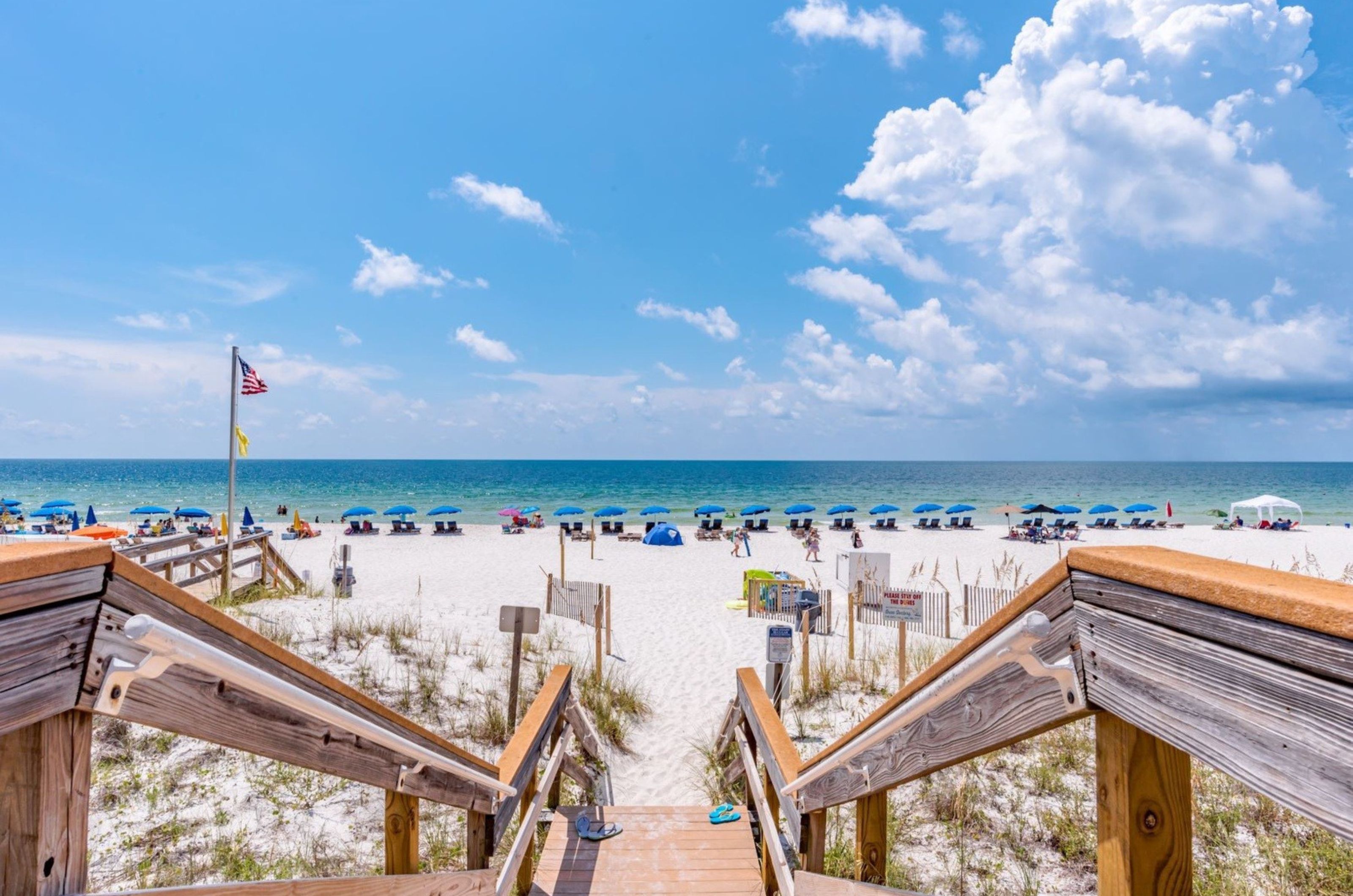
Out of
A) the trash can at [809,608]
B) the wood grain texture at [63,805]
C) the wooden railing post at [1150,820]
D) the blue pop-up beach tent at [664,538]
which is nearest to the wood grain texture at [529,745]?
the wood grain texture at [63,805]

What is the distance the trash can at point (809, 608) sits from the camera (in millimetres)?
12922

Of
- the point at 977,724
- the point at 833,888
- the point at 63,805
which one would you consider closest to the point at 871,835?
the point at 833,888

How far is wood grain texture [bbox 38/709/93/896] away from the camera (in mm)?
972

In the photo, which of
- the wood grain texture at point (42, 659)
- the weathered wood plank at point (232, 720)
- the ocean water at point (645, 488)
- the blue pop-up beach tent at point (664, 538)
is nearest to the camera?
the wood grain texture at point (42, 659)

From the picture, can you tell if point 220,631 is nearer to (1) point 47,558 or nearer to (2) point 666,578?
(1) point 47,558

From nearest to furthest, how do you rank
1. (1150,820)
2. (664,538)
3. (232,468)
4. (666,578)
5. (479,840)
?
(1150,820) < (479,840) < (232,468) < (666,578) < (664,538)

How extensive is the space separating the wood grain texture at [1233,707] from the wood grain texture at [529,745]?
100 inches

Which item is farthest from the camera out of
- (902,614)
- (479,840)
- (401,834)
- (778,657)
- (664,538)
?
(664,538)

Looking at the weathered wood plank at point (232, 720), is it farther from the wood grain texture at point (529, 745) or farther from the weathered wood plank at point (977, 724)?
the weathered wood plank at point (977, 724)

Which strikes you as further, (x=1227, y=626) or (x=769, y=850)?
(x=769, y=850)

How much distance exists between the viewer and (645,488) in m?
80.1

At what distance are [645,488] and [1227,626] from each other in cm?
7946

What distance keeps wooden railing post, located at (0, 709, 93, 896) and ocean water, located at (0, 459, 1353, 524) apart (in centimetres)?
4227

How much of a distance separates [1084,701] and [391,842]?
2.09 metres
